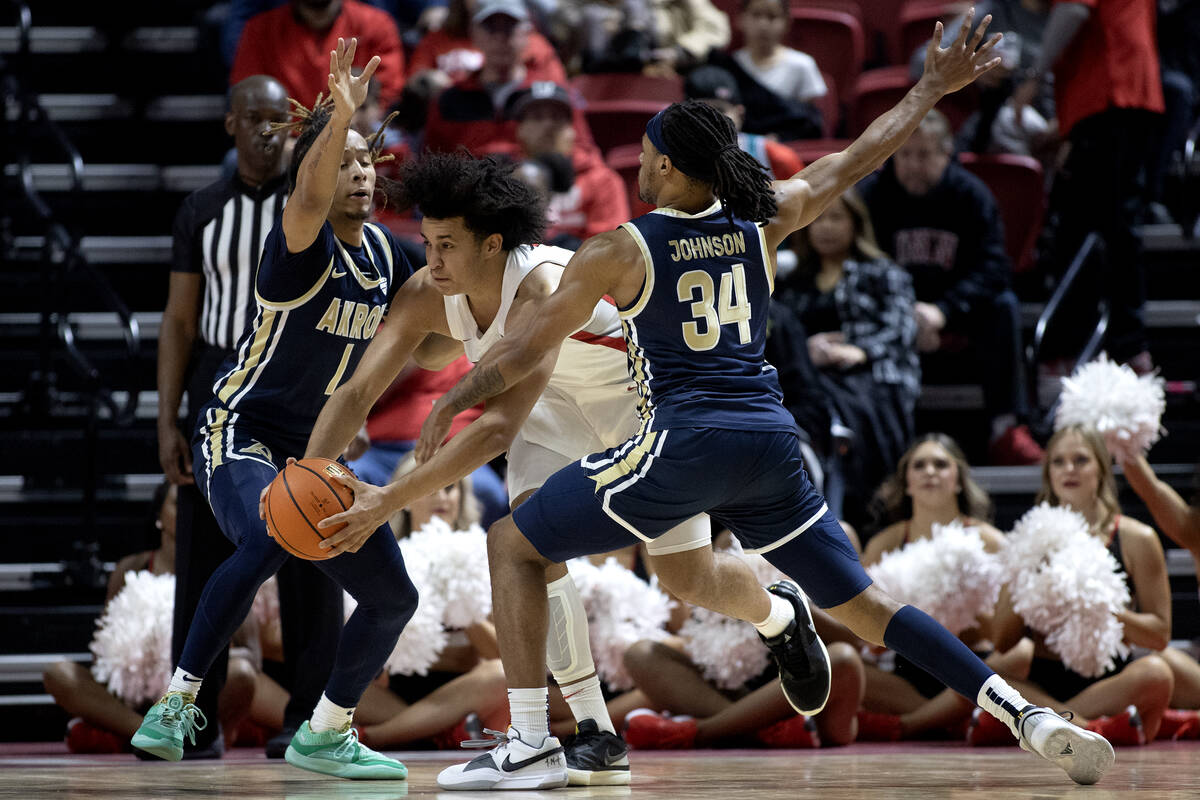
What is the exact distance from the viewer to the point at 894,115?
13.9 ft

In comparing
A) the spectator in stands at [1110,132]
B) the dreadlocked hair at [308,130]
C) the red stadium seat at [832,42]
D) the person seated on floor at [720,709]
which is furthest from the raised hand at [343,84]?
the red stadium seat at [832,42]

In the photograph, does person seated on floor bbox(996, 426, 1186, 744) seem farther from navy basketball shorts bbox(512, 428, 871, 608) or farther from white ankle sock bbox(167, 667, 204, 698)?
white ankle sock bbox(167, 667, 204, 698)

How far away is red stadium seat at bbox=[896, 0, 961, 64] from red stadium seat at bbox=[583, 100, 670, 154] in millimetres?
1843

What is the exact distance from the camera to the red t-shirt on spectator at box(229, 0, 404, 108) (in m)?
7.82

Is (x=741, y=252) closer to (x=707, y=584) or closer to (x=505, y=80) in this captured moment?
(x=707, y=584)

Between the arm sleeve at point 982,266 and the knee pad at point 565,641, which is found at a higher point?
the arm sleeve at point 982,266

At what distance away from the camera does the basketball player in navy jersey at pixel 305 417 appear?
409 centimetres

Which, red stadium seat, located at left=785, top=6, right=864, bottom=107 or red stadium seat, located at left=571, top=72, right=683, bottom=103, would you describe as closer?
red stadium seat, located at left=571, top=72, right=683, bottom=103

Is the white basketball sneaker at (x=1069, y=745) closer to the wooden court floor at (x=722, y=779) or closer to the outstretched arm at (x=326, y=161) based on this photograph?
the wooden court floor at (x=722, y=779)

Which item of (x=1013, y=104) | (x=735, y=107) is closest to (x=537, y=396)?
(x=735, y=107)

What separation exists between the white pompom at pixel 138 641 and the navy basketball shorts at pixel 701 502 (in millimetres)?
2116

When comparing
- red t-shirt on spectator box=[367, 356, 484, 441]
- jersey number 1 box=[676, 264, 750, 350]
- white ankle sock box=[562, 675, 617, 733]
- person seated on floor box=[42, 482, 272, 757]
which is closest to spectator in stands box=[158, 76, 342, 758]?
person seated on floor box=[42, 482, 272, 757]

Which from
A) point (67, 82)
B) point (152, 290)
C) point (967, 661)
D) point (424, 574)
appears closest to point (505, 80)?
point (152, 290)

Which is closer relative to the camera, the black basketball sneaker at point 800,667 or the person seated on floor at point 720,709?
the black basketball sneaker at point 800,667
